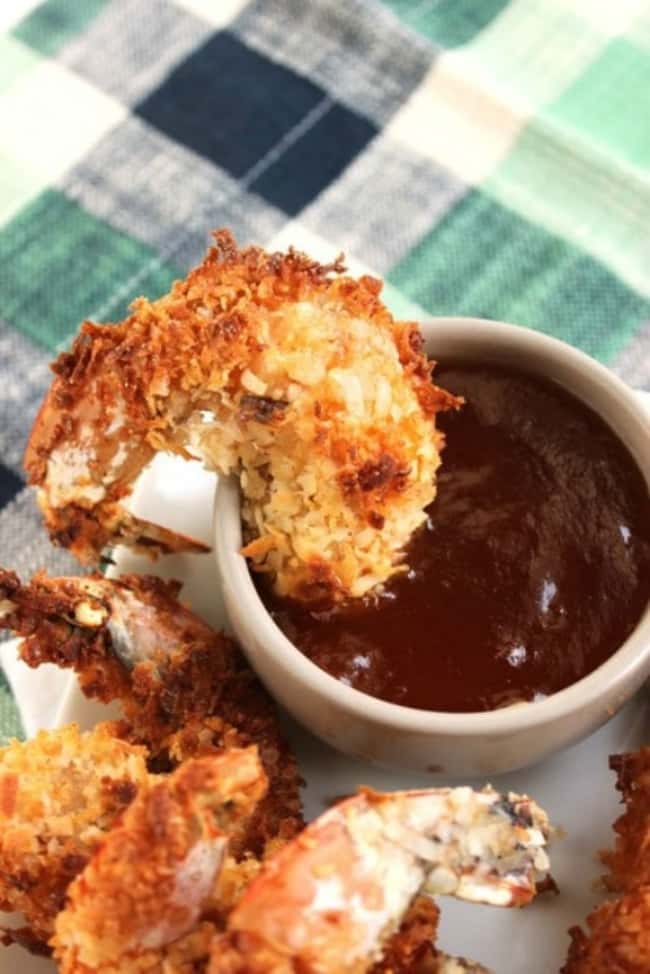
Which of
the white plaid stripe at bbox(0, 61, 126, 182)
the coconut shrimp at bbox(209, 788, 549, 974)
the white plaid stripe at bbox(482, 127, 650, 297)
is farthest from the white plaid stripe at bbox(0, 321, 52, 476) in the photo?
the coconut shrimp at bbox(209, 788, 549, 974)

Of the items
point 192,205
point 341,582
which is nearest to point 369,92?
point 192,205

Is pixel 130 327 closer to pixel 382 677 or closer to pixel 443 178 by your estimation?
pixel 382 677

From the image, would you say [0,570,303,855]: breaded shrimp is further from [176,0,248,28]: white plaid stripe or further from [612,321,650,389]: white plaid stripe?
[176,0,248,28]: white plaid stripe

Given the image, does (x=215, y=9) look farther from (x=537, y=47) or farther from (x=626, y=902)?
(x=626, y=902)

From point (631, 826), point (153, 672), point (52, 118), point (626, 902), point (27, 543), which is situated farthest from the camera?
point (52, 118)

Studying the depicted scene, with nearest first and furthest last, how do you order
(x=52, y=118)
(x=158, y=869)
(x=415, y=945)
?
(x=158, y=869) < (x=415, y=945) < (x=52, y=118)

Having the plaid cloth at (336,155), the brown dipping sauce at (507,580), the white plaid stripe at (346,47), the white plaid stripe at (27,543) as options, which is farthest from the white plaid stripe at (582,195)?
the white plaid stripe at (27,543)

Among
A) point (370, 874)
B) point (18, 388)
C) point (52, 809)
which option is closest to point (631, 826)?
point (370, 874)

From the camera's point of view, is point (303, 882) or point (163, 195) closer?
point (303, 882)
